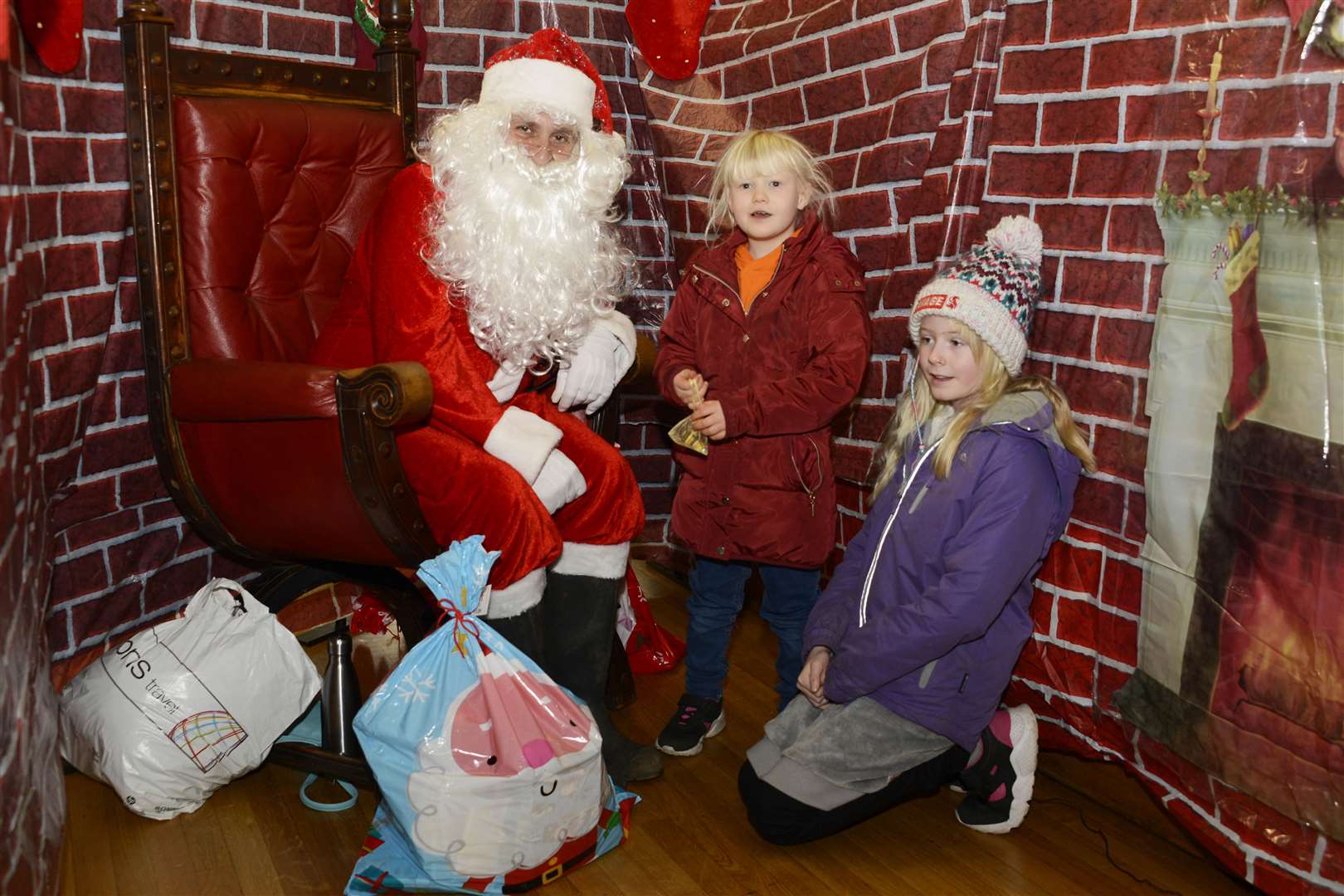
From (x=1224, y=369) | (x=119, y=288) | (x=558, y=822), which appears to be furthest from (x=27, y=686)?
(x=1224, y=369)

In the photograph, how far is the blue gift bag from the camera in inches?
65.9

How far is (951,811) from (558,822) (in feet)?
2.41

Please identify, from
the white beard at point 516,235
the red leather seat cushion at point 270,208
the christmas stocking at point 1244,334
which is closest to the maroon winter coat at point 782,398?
the white beard at point 516,235

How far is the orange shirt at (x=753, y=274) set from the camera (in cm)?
216

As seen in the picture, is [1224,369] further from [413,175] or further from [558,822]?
[413,175]

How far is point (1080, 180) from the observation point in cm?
192

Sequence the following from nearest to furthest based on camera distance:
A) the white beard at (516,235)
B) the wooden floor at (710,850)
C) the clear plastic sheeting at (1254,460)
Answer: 1. the clear plastic sheeting at (1254,460)
2. the wooden floor at (710,850)
3. the white beard at (516,235)

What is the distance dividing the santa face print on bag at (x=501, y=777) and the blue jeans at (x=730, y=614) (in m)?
0.52

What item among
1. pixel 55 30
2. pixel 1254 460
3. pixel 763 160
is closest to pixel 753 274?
pixel 763 160

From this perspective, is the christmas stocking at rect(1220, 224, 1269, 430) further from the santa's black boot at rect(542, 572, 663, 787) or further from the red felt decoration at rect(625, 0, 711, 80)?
the red felt decoration at rect(625, 0, 711, 80)

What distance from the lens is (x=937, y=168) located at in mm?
2170

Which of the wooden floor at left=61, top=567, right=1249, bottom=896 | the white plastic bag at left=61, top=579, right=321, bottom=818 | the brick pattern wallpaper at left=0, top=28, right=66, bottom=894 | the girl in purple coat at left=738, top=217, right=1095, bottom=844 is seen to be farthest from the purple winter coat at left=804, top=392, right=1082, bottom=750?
the brick pattern wallpaper at left=0, top=28, right=66, bottom=894

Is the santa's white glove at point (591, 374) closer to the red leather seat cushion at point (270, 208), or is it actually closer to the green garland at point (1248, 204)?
the red leather seat cushion at point (270, 208)

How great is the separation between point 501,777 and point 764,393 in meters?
0.82
